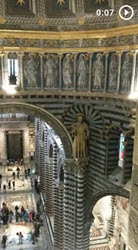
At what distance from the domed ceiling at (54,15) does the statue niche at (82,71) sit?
1.45 m

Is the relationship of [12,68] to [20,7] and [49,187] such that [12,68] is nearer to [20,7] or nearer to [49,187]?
[20,7]

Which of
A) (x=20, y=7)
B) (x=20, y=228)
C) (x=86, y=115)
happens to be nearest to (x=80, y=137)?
(x=86, y=115)

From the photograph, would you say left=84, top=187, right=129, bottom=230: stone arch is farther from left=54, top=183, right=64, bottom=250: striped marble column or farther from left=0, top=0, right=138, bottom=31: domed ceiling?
left=0, top=0, right=138, bottom=31: domed ceiling

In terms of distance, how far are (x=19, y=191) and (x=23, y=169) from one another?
5.31m

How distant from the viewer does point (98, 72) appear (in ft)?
44.4

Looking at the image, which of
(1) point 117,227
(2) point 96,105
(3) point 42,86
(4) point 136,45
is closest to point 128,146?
(2) point 96,105

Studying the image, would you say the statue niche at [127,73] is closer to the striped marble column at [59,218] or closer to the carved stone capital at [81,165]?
the carved stone capital at [81,165]

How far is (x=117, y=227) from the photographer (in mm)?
17438

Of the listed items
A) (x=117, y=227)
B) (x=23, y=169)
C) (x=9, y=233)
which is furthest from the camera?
(x=23, y=169)

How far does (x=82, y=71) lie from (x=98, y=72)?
32.3 inches

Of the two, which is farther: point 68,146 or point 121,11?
point 68,146

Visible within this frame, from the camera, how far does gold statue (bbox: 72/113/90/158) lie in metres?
13.8

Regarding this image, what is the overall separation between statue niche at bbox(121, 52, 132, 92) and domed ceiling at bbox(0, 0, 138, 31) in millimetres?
1804

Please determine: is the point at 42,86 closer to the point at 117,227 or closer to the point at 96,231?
the point at 117,227
